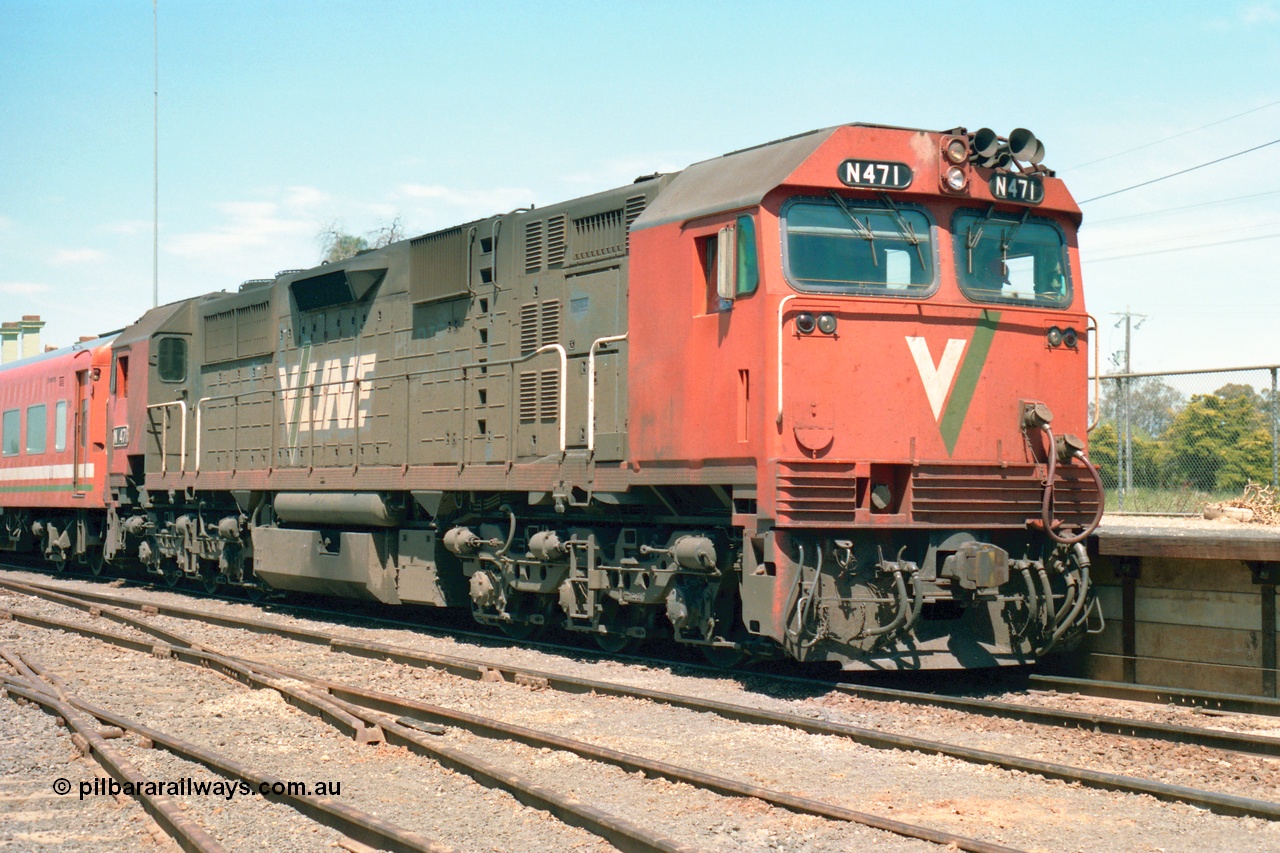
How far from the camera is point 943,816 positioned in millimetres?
5664

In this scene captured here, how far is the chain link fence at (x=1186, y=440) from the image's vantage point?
46.0ft

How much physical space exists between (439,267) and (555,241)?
1.95 m

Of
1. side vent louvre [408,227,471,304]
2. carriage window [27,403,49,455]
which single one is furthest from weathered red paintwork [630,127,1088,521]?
carriage window [27,403,49,455]

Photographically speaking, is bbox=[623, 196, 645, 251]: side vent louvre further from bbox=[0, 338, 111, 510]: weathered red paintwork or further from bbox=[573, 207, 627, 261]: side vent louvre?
bbox=[0, 338, 111, 510]: weathered red paintwork

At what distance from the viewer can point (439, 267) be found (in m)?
12.9

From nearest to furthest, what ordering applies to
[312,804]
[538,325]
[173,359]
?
1. [312,804]
2. [538,325]
3. [173,359]

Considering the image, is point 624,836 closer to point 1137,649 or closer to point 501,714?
point 501,714

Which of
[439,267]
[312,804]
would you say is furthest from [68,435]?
[312,804]

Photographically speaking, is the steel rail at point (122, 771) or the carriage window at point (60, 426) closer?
the steel rail at point (122, 771)

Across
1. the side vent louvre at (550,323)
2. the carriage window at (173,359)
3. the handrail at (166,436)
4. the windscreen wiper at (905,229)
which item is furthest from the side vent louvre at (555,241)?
the carriage window at (173,359)

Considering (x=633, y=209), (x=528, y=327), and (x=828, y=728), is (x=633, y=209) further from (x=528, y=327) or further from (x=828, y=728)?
(x=828, y=728)

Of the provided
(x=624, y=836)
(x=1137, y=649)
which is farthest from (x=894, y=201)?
(x=624, y=836)

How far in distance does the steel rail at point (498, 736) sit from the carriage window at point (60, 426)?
34.0ft

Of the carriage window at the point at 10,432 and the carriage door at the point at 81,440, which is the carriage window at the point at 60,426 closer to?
the carriage door at the point at 81,440
